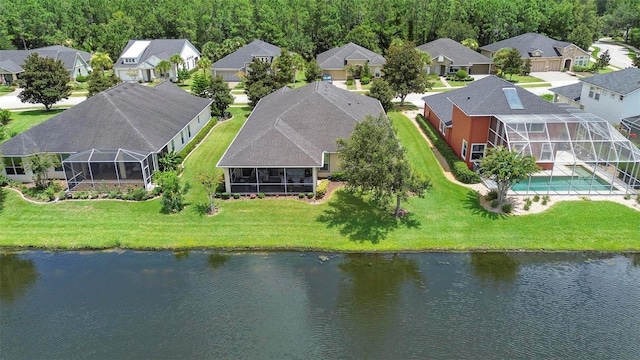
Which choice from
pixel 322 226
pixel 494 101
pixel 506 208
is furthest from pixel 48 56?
pixel 506 208

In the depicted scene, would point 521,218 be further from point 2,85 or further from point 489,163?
point 2,85

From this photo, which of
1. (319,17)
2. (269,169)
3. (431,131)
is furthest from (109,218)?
(319,17)

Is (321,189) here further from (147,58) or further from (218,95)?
(147,58)

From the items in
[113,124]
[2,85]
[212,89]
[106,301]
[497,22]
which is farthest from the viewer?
[497,22]

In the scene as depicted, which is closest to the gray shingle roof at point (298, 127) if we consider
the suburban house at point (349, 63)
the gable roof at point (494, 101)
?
the gable roof at point (494, 101)

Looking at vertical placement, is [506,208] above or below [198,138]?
below

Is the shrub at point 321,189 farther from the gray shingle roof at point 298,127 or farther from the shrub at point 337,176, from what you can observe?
the gray shingle roof at point 298,127

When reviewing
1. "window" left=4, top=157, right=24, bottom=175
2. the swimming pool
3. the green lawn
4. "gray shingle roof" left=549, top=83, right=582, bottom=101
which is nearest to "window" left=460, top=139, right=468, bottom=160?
the swimming pool
